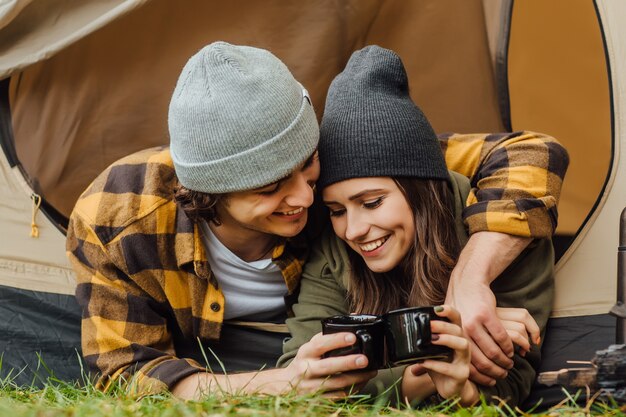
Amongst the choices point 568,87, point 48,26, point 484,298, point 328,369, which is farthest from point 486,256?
point 48,26

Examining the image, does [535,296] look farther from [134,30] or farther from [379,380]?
[134,30]

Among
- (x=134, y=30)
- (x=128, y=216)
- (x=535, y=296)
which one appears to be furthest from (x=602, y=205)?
(x=134, y=30)

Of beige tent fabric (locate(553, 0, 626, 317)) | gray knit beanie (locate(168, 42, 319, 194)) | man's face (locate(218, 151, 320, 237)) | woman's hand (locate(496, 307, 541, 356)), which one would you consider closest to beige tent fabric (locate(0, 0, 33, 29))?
gray knit beanie (locate(168, 42, 319, 194))

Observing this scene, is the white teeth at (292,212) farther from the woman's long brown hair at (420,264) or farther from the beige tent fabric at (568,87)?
the beige tent fabric at (568,87)

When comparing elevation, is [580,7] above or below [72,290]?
above

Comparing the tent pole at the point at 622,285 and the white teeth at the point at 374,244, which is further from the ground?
the white teeth at the point at 374,244

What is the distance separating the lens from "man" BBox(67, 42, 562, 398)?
5.58 feet

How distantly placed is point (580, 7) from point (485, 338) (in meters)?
1.19

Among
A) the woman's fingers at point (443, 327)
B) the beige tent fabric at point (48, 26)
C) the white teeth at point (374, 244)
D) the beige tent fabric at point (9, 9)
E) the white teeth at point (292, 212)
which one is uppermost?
the beige tent fabric at point (9, 9)

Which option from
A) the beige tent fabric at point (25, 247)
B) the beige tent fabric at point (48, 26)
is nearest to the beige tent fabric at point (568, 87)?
the beige tent fabric at point (48, 26)

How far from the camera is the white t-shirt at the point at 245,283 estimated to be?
2.02m

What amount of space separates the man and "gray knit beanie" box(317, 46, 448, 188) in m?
0.07

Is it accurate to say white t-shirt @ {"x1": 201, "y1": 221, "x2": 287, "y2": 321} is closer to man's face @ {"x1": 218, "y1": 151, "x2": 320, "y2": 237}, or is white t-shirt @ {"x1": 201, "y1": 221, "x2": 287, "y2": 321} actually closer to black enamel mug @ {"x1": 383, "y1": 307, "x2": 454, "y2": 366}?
man's face @ {"x1": 218, "y1": 151, "x2": 320, "y2": 237}

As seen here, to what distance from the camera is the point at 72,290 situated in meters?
2.37
